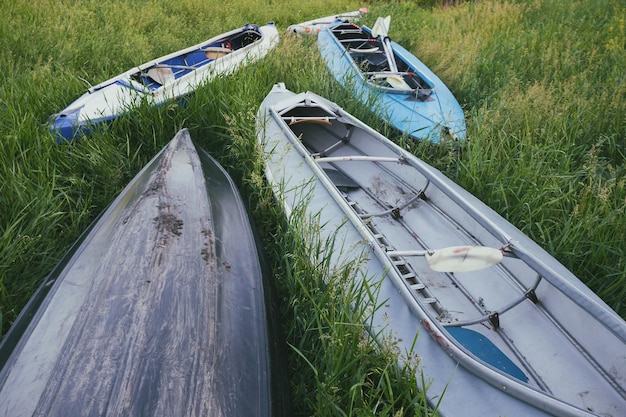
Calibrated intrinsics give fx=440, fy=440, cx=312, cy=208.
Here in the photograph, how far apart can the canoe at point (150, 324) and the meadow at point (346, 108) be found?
253mm

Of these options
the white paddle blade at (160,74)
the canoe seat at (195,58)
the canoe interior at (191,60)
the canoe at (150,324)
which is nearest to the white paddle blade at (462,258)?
the canoe at (150,324)

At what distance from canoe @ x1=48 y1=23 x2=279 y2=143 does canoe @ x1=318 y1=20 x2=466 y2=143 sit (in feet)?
3.10

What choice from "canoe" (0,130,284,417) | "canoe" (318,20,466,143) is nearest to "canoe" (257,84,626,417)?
"canoe" (0,130,284,417)

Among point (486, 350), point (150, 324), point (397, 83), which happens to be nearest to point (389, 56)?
point (397, 83)

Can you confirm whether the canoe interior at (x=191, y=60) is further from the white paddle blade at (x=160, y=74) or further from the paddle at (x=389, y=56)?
the paddle at (x=389, y=56)

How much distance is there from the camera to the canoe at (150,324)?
144 centimetres

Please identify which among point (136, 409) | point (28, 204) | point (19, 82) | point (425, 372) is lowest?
point (425, 372)

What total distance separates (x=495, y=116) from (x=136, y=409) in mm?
3641

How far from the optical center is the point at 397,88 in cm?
453

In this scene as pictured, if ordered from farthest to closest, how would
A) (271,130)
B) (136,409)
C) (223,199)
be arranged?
(271,130), (223,199), (136,409)

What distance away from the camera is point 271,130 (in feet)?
11.4

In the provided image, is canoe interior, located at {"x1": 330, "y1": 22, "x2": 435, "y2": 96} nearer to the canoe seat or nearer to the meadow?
the meadow

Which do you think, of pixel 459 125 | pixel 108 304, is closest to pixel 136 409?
pixel 108 304

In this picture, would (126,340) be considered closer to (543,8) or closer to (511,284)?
(511,284)
